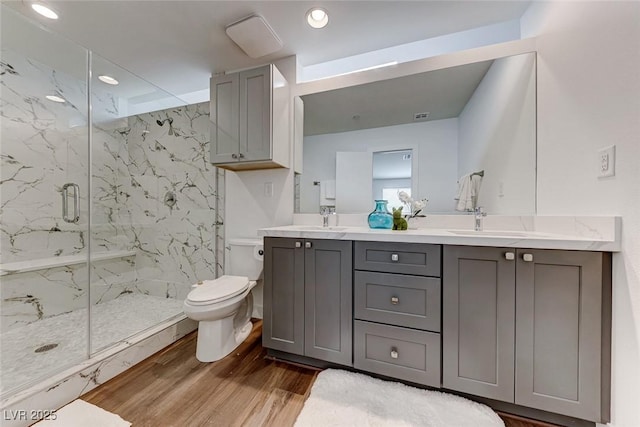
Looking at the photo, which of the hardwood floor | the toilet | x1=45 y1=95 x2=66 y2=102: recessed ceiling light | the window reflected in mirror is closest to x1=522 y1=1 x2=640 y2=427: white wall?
the hardwood floor

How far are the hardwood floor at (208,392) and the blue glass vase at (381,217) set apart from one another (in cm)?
104

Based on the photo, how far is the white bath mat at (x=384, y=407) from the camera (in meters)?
1.06

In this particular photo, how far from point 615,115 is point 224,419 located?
2.16 meters

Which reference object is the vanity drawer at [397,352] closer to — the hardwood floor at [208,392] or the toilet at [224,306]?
the hardwood floor at [208,392]

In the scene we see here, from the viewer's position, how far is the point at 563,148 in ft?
4.10

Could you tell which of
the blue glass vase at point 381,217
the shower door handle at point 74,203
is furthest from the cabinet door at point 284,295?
the shower door handle at point 74,203

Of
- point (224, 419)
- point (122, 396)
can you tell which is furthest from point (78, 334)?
point (224, 419)

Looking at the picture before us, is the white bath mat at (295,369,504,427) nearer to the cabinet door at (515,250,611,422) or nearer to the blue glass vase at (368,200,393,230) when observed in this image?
the cabinet door at (515,250,611,422)

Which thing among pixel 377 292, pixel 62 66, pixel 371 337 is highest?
pixel 62 66

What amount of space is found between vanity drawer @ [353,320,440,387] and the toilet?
87 centimetres

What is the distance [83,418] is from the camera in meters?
1.08

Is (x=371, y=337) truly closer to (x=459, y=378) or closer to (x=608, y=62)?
(x=459, y=378)

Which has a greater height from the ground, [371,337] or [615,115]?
[615,115]

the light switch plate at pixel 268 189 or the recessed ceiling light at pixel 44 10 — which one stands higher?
the recessed ceiling light at pixel 44 10
